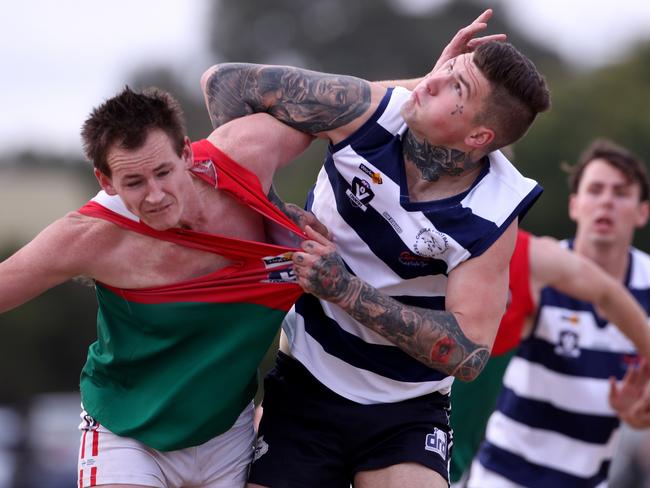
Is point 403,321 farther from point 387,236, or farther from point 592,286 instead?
point 592,286

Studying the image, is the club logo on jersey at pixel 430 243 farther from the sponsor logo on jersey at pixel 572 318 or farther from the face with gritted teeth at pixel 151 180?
the sponsor logo on jersey at pixel 572 318

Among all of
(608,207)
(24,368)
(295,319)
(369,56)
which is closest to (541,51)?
(369,56)

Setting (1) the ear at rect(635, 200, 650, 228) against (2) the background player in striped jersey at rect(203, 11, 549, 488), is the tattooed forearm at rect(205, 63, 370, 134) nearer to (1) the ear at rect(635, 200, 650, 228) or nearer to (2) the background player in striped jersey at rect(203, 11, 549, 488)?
(2) the background player in striped jersey at rect(203, 11, 549, 488)

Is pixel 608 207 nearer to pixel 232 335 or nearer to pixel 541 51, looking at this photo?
Answer: pixel 232 335

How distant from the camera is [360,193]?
4711 millimetres

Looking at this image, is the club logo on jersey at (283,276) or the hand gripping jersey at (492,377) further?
the hand gripping jersey at (492,377)

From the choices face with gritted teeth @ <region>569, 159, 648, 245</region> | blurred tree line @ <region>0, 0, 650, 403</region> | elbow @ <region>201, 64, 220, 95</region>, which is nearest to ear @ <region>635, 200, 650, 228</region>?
face with gritted teeth @ <region>569, 159, 648, 245</region>

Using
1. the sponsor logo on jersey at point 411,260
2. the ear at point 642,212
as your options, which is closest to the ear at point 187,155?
the sponsor logo on jersey at point 411,260

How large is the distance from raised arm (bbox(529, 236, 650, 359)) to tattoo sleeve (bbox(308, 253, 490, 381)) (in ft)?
6.29

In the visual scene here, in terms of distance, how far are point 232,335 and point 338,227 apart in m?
0.63

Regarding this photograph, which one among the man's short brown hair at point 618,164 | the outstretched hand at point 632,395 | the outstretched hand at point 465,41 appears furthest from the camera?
the man's short brown hair at point 618,164

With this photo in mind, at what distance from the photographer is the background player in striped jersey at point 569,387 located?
6.94 meters

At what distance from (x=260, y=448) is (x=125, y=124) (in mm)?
1476

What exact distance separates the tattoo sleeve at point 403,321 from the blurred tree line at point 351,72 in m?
14.1
